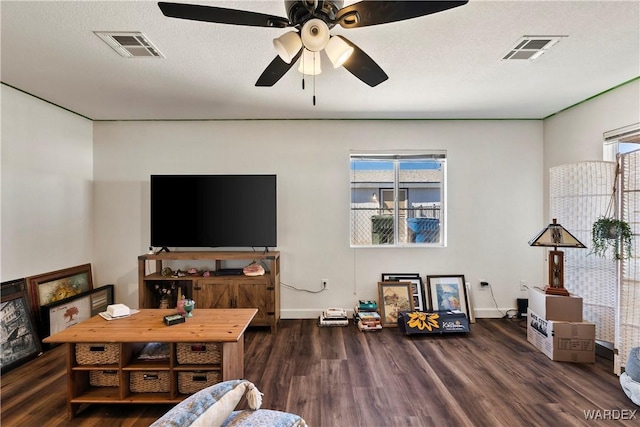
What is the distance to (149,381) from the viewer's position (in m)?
2.06

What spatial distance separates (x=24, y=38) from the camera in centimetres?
205

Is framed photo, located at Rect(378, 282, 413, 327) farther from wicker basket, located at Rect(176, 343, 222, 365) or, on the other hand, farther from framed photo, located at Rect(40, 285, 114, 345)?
framed photo, located at Rect(40, 285, 114, 345)

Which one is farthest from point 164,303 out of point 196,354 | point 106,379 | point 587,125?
point 587,125

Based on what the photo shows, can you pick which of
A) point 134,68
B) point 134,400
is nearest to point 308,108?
point 134,68

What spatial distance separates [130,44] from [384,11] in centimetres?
188

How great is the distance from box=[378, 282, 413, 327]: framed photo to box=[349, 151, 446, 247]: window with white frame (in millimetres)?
553

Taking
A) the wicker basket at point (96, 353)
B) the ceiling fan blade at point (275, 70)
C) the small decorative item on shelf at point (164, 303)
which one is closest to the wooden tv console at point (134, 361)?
the wicker basket at point (96, 353)

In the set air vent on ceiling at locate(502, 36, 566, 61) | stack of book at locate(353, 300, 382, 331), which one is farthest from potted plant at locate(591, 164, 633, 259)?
stack of book at locate(353, 300, 382, 331)

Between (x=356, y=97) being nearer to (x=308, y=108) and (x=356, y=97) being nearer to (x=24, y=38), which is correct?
(x=308, y=108)

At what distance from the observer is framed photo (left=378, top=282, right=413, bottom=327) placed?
142 inches

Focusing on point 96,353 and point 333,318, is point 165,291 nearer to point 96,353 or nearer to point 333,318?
point 96,353

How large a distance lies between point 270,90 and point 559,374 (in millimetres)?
3700

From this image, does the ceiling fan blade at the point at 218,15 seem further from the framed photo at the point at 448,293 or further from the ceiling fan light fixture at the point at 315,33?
the framed photo at the point at 448,293

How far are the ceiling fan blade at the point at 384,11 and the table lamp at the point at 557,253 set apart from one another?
8.64ft
